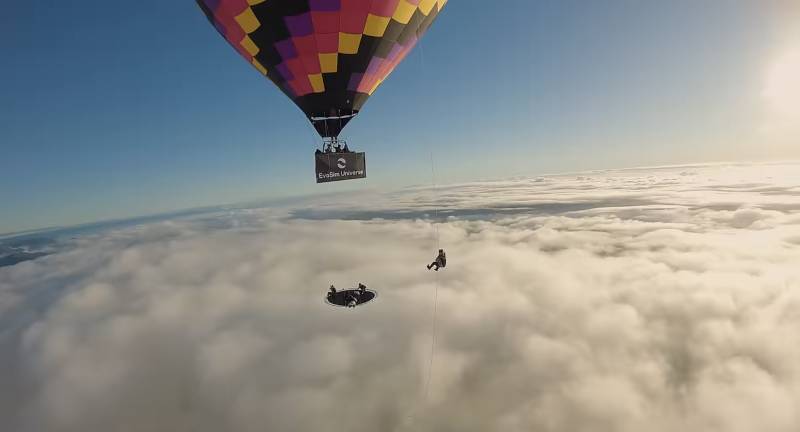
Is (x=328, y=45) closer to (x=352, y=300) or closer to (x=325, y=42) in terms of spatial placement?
(x=325, y=42)

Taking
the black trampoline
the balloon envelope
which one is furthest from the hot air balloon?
the black trampoline

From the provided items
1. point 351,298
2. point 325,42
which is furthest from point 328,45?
point 351,298

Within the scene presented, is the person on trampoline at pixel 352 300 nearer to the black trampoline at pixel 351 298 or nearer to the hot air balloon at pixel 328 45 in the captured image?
the black trampoline at pixel 351 298

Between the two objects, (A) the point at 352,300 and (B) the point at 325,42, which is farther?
(A) the point at 352,300

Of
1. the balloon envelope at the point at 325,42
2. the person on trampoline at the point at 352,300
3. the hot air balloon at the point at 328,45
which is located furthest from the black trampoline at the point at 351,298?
the balloon envelope at the point at 325,42

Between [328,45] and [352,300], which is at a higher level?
[328,45]

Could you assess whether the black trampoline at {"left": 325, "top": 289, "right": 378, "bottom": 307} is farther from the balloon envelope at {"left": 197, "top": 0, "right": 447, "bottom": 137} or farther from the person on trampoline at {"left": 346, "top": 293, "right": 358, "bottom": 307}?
the balloon envelope at {"left": 197, "top": 0, "right": 447, "bottom": 137}

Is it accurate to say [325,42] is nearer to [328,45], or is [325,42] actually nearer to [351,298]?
[328,45]
